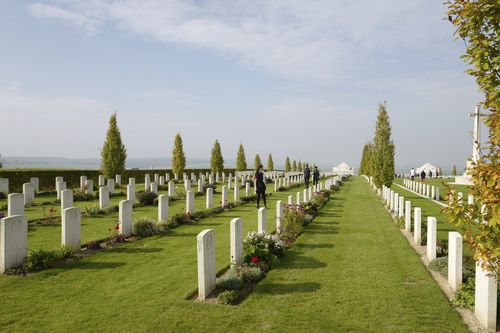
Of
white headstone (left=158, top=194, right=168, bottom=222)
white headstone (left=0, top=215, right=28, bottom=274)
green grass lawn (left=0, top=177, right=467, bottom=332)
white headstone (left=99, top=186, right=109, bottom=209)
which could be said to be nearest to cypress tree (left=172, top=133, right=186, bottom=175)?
white headstone (left=99, top=186, right=109, bottom=209)

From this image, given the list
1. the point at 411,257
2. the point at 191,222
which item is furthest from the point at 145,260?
the point at 411,257

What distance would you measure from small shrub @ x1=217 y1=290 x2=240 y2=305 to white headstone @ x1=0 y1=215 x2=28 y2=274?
15.2 feet

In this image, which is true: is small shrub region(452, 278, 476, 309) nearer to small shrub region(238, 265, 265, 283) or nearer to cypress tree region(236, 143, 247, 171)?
small shrub region(238, 265, 265, 283)

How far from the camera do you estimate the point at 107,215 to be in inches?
615

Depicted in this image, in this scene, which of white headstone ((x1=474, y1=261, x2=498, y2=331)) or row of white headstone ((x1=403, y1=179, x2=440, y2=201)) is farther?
row of white headstone ((x1=403, y1=179, x2=440, y2=201))

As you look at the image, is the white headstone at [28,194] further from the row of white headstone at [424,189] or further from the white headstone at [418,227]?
the row of white headstone at [424,189]

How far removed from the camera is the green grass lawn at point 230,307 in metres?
5.59

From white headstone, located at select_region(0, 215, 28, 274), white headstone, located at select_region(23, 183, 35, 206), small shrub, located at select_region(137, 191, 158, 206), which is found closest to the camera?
white headstone, located at select_region(0, 215, 28, 274)

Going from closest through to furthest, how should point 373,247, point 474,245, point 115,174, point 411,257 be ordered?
point 474,245
point 411,257
point 373,247
point 115,174

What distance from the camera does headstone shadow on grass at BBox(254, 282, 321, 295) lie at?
276 inches

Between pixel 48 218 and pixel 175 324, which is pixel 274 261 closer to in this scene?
pixel 175 324

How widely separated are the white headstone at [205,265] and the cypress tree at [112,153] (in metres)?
24.0

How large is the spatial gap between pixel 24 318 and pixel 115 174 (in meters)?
24.4

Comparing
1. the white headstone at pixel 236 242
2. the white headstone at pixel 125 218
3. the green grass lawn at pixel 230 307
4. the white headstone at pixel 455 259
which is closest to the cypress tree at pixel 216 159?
the white headstone at pixel 125 218
